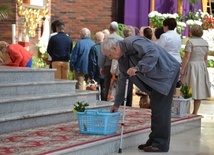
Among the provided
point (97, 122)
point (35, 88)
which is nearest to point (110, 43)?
point (97, 122)

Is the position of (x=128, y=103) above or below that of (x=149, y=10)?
below

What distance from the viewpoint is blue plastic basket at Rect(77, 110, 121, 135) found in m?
7.75

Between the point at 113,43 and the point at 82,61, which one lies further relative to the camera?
the point at 82,61

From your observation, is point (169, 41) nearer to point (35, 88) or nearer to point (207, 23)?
point (35, 88)

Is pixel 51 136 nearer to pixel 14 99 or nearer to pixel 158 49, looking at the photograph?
pixel 14 99

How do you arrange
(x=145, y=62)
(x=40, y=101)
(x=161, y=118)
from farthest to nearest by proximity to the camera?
(x=40, y=101)
(x=161, y=118)
(x=145, y=62)

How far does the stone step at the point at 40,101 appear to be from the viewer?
8.39 meters

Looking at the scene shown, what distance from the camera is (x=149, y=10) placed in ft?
58.0

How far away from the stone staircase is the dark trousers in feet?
5.25

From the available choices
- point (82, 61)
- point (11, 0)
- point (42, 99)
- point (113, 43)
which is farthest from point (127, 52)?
point (11, 0)

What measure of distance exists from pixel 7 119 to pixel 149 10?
1013 cm

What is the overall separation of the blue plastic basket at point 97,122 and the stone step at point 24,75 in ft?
4.68

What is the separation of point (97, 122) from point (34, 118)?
3.52ft

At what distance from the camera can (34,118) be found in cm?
856
